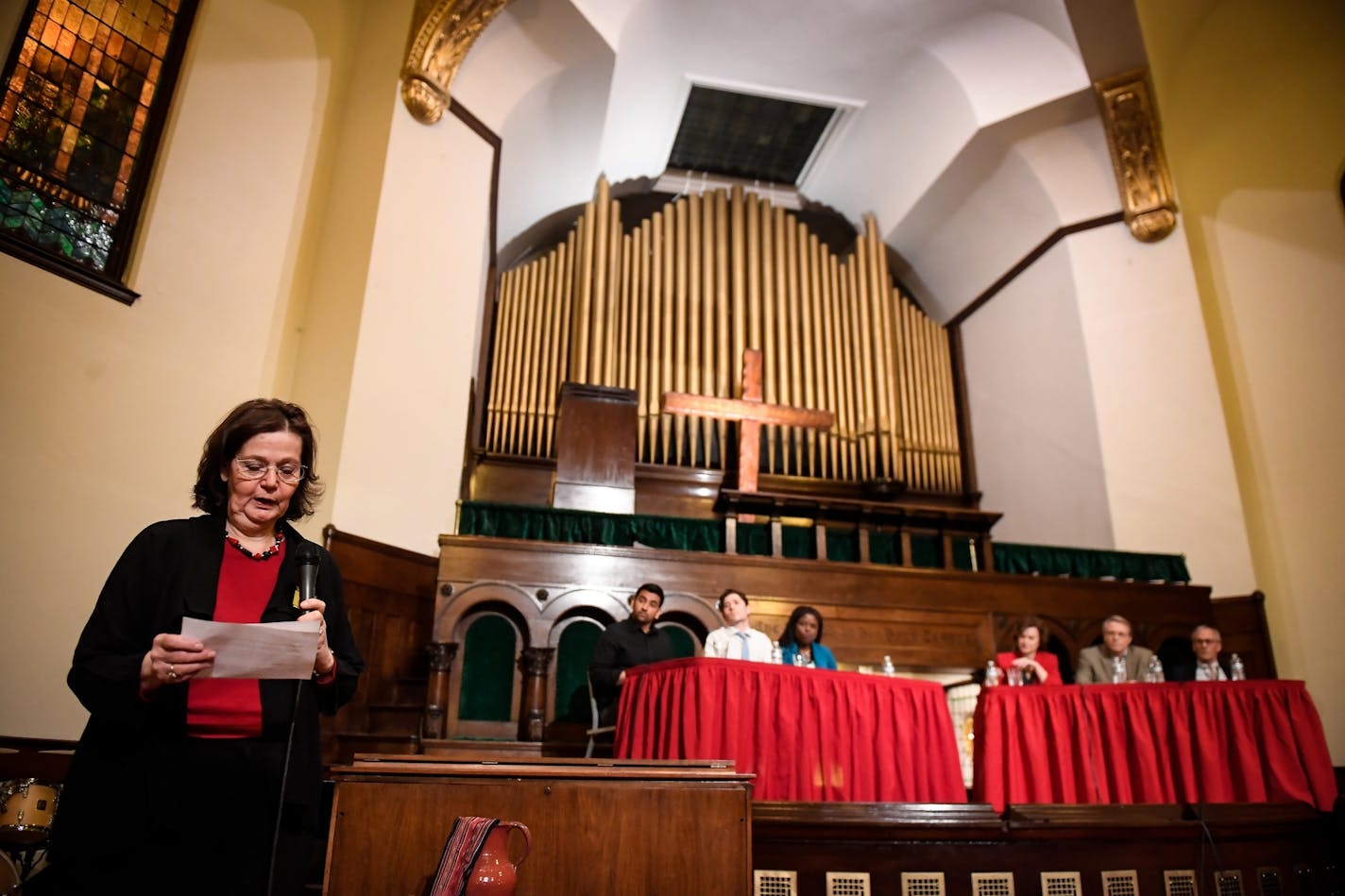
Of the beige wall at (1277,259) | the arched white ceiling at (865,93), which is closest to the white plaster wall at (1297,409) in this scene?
the beige wall at (1277,259)

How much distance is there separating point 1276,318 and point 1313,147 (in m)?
1.21

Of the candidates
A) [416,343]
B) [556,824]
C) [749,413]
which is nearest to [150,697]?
[556,824]

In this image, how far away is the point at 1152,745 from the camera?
387 cm

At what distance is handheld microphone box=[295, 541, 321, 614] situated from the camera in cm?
157

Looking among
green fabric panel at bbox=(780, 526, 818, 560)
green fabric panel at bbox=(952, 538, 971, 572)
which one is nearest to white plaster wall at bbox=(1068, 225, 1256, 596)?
green fabric panel at bbox=(952, 538, 971, 572)

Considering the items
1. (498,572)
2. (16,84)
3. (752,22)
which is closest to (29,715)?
(498,572)

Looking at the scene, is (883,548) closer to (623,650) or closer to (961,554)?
(961,554)

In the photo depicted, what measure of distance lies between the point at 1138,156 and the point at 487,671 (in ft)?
21.2

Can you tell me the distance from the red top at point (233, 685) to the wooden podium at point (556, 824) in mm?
741

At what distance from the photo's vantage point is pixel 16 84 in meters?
4.64

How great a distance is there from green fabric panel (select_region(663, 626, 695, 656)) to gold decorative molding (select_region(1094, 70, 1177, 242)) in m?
4.99

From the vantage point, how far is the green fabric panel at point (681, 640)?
226 inches

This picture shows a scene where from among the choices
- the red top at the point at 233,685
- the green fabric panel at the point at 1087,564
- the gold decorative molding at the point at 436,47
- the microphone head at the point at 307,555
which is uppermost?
the gold decorative molding at the point at 436,47

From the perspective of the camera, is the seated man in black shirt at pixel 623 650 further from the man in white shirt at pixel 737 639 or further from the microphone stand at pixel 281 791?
the microphone stand at pixel 281 791
